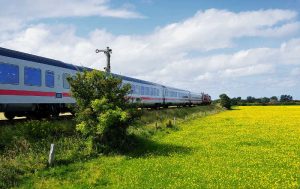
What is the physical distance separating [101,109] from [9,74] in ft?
17.0

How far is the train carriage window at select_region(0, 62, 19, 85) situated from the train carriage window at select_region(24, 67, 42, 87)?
91cm

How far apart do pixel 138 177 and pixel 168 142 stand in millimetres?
10638

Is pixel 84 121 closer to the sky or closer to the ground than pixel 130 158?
closer to the sky

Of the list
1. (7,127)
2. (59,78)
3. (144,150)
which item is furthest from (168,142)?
(7,127)

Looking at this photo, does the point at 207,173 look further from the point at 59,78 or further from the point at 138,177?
the point at 59,78

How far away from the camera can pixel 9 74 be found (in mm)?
22562

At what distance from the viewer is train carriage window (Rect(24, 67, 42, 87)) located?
24.2 m

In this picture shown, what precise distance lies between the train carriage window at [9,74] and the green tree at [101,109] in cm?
289

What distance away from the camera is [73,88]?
23.2m

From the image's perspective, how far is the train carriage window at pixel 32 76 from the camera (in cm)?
2423

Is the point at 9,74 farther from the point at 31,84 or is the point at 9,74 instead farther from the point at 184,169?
the point at 184,169

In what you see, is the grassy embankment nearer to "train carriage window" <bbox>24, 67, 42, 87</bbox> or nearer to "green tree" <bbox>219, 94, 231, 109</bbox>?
"train carriage window" <bbox>24, 67, 42, 87</bbox>

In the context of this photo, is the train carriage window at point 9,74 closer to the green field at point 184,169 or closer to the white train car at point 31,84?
the white train car at point 31,84

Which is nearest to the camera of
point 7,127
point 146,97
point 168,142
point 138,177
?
point 138,177
